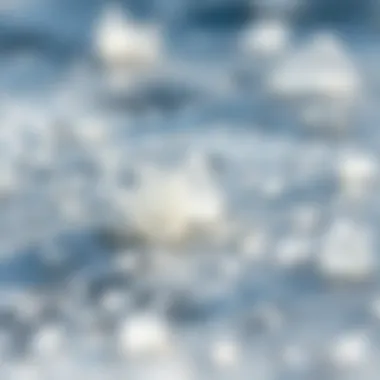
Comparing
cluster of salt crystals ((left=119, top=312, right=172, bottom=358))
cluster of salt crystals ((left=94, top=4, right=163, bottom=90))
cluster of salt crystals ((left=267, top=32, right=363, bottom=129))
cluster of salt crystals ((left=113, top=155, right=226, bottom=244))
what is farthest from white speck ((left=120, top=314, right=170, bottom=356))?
cluster of salt crystals ((left=94, top=4, right=163, bottom=90))

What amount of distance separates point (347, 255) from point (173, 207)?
0.81 feet

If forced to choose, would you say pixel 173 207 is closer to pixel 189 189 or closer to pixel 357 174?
pixel 189 189

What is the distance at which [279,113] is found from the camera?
220 centimetres

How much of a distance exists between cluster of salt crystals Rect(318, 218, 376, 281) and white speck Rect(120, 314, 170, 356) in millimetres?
236

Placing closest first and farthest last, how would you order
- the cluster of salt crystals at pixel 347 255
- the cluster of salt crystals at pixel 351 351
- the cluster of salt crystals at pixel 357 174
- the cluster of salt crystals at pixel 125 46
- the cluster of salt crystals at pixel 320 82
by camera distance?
the cluster of salt crystals at pixel 351 351 → the cluster of salt crystals at pixel 347 255 → the cluster of salt crystals at pixel 357 174 → the cluster of salt crystals at pixel 320 82 → the cluster of salt crystals at pixel 125 46

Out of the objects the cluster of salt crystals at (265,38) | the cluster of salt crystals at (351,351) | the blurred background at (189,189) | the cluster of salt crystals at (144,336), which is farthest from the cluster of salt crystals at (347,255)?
the cluster of salt crystals at (265,38)

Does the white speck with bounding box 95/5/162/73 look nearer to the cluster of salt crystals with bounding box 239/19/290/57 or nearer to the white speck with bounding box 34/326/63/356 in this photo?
the cluster of salt crystals with bounding box 239/19/290/57

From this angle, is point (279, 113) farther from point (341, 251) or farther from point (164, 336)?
point (164, 336)

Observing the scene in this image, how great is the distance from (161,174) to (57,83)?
14.7 inches

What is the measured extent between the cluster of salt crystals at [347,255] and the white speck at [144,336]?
0.24 meters

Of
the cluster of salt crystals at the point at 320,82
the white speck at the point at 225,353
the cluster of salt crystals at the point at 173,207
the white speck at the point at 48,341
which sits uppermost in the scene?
the cluster of salt crystals at the point at 320,82

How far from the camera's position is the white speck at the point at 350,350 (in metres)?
1.69

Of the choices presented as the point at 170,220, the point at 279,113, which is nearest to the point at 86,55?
the point at 279,113

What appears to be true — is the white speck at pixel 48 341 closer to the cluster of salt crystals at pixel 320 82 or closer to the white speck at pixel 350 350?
the white speck at pixel 350 350
